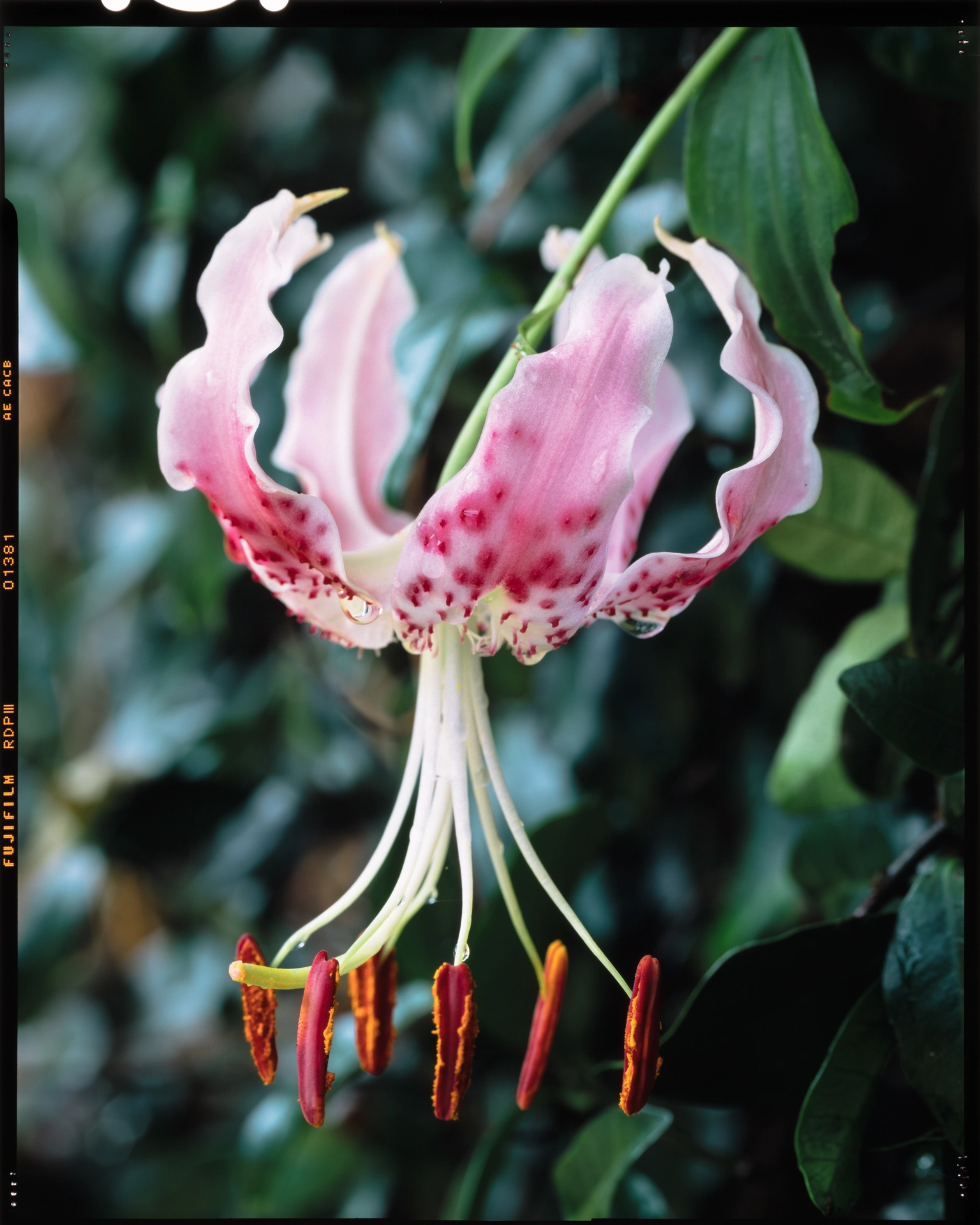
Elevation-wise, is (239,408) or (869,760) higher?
(239,408)

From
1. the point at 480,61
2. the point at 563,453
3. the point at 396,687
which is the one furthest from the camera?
the point at 396,687

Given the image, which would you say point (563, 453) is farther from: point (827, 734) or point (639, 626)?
point (827, 734)

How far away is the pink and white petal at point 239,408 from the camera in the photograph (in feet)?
1.19

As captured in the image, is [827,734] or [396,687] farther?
[396,687]

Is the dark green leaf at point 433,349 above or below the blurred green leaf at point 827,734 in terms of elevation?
above

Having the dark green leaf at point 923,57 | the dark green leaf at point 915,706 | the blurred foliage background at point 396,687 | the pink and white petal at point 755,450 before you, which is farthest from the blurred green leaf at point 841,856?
→ the dark green leaf at point 923,57

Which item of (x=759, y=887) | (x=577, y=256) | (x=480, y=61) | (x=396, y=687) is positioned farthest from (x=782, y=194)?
(x=396, y=687)

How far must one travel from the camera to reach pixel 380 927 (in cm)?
46

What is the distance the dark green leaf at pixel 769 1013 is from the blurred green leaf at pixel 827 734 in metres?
0.09

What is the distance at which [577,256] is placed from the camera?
402 millimetres

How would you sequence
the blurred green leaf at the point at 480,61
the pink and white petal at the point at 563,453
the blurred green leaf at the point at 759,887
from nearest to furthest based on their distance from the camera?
the pink and white petal at the point at 563,453 → the blurred green leaf at the point at 480,61 → the blurred green leaf at the point at 759,887

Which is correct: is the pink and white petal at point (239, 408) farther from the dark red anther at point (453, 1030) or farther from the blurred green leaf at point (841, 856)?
the blurred green leaf at point (841, 856)

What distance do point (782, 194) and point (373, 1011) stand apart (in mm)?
409

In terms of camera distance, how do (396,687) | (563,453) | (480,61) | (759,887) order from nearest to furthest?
(563,453) < (480,61) < (759,887) < (396,687)
